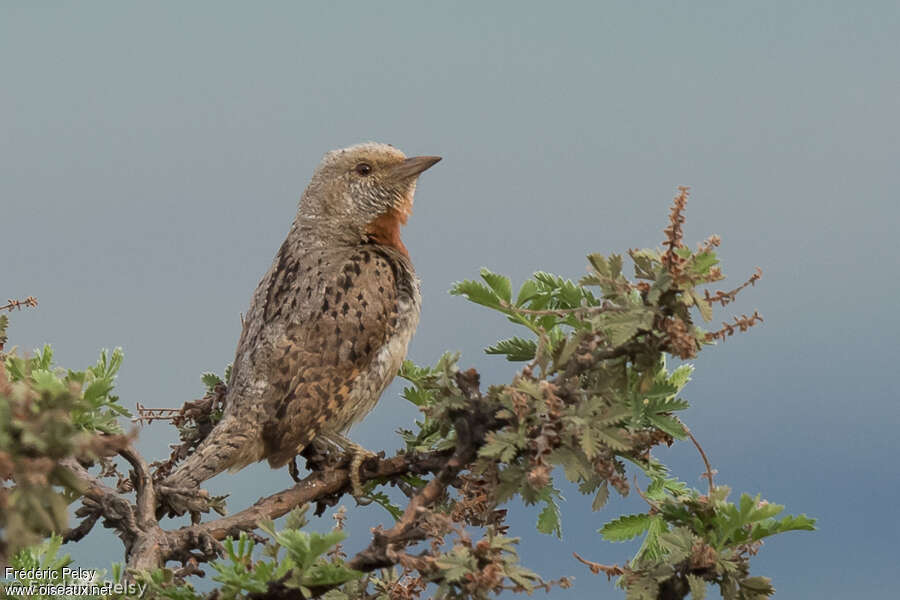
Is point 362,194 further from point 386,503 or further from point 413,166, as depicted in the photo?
point 386,503

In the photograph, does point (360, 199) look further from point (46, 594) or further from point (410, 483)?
point (46, 594)

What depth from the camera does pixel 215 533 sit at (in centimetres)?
485

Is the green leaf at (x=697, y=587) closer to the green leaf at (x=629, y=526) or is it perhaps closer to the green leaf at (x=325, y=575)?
the green leaf at (x=629, y=526)

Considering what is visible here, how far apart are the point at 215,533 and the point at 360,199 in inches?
112

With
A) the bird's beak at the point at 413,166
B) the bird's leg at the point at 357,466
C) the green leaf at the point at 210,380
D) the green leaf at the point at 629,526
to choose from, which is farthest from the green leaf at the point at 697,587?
the bird's beak at the point at 413,166

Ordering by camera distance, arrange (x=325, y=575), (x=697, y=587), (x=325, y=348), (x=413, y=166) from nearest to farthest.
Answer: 1. (x=325, y=575)
2. (x=697, y=587)
3. (x=325, y=348)
4. (x=413, y=166)

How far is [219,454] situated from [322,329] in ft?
3.21

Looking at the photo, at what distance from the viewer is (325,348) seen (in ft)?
19.7

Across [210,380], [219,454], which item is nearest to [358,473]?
[219,454]

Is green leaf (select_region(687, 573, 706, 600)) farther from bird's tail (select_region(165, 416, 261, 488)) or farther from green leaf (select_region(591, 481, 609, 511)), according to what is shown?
bird's tail (select_region(165, 416, 261, 488))

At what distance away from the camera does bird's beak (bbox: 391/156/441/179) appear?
7160 mm

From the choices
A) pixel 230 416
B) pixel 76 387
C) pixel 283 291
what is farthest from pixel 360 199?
pixel 76 387

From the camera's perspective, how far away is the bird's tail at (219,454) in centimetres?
536

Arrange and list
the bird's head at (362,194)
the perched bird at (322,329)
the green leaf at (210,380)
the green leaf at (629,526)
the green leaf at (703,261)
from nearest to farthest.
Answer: the green leaf at (703,261), the green leaf at (629,526), the perched bird at (322,329), the green leaf at (210,380), the bird's head at (362,194)
